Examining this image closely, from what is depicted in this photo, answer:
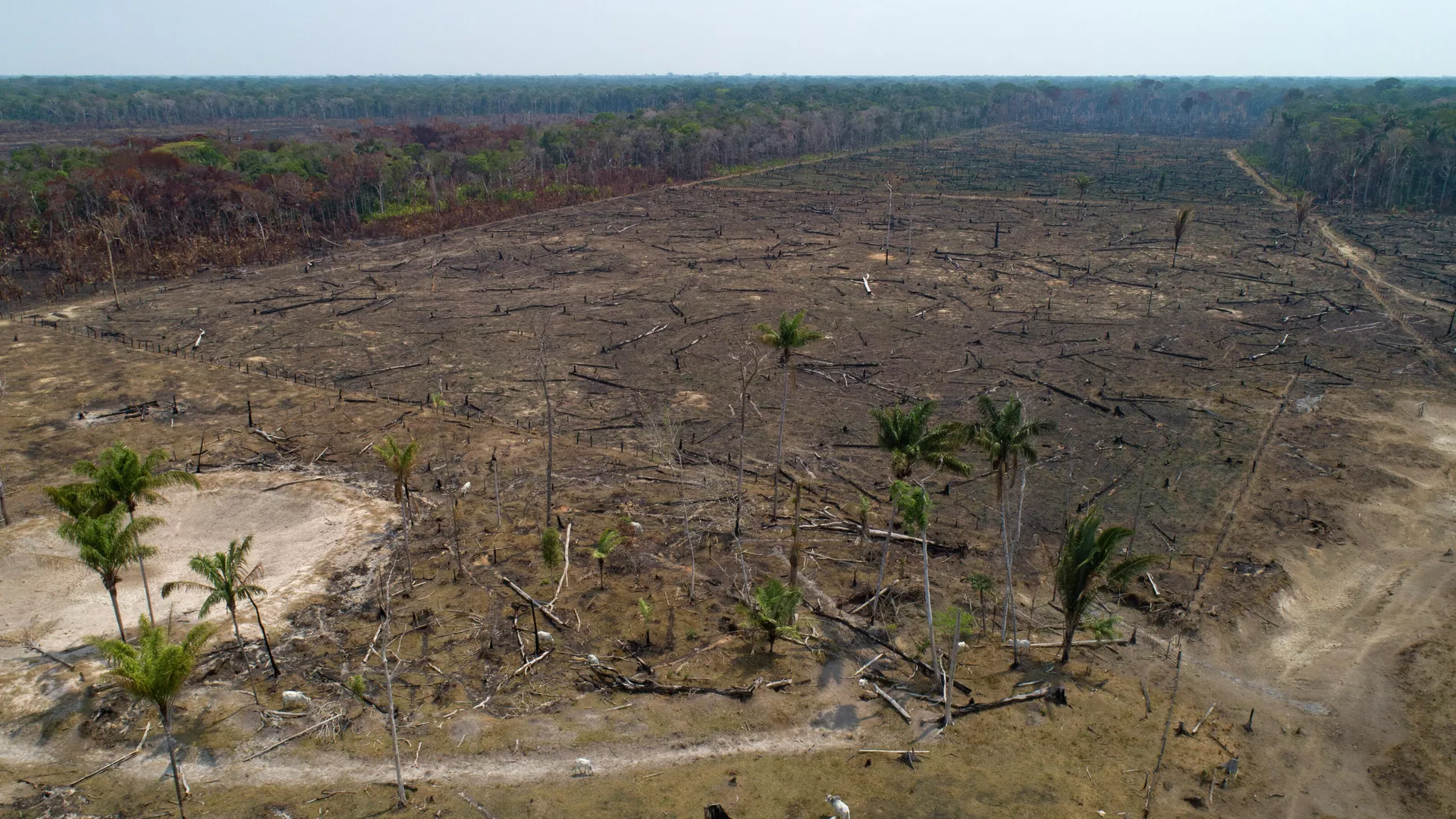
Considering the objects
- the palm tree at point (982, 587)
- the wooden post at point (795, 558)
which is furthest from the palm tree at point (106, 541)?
the palm tree at point (982, 587)

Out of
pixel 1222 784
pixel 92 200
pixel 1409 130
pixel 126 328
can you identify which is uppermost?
pixel 1409 130

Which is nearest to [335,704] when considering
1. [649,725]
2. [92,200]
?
[649,725]

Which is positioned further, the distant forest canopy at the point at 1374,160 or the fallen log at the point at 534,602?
the distant forest canopy at the point at 1374,160

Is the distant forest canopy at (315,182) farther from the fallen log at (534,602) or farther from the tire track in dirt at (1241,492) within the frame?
the tire track in dirt at (1241,492)

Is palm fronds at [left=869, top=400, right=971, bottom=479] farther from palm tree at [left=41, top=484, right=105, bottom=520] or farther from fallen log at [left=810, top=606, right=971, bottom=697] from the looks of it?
palm tree at [left=41, top=484, right=105, bottom=520]

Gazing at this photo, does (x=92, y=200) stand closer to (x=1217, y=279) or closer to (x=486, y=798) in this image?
(x=486, y=798)

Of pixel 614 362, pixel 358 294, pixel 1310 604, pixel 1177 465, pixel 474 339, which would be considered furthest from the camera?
pixel 358 294

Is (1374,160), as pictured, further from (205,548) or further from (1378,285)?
(205,548)
